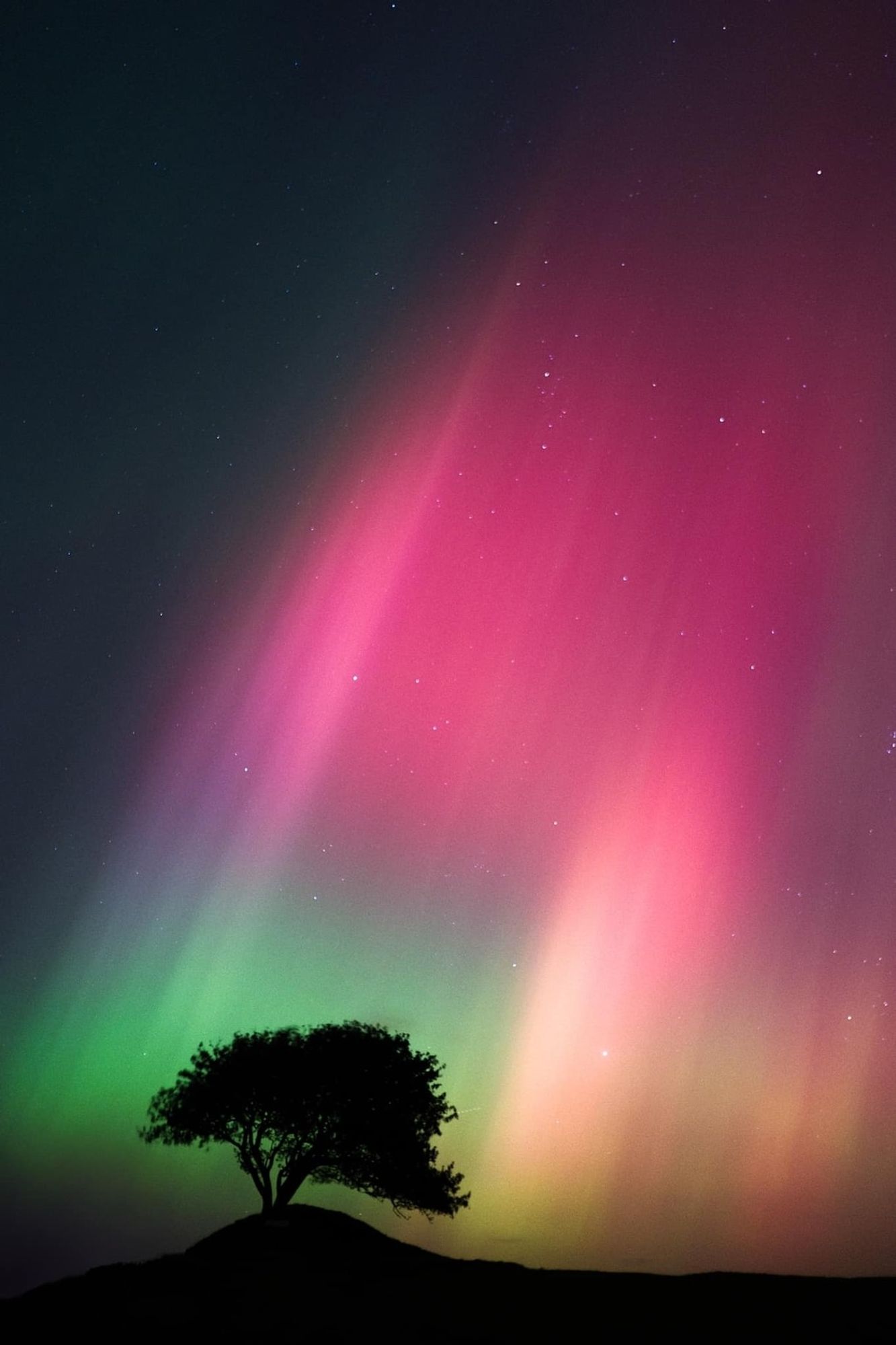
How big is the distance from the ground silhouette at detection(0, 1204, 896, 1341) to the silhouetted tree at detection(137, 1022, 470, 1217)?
9010 mm

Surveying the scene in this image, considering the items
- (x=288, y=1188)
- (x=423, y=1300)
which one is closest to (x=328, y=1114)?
(x=288, y=1188)

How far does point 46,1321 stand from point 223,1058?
1490 cm

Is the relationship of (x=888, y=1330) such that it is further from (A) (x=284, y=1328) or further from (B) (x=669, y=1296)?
(A) (x=284, y=1328)

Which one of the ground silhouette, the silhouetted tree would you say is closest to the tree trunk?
the silhouetted tree

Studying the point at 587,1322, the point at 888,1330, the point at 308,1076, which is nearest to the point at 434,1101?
the point at 308,1076

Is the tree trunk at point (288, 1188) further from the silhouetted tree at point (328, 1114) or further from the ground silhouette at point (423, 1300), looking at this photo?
the ground silhouette at point (423, 1300)

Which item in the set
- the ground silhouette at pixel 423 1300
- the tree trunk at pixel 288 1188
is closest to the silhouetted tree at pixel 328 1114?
the tree trunk at pixel 288 1188

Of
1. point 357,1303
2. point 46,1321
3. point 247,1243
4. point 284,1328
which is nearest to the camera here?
point 284,1328

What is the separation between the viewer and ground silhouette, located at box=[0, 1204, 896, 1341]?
15.6 meters

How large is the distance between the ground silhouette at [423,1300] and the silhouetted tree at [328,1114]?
9.01 m

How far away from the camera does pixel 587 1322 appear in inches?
622

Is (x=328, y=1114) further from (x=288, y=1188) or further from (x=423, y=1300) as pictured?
(x=423, y=1300)

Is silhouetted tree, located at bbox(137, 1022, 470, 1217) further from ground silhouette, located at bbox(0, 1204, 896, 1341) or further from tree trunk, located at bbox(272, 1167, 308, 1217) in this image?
ground silhouette, located at bbox(0, 1204, 896, 1341)

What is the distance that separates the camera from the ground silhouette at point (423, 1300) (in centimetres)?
1560
